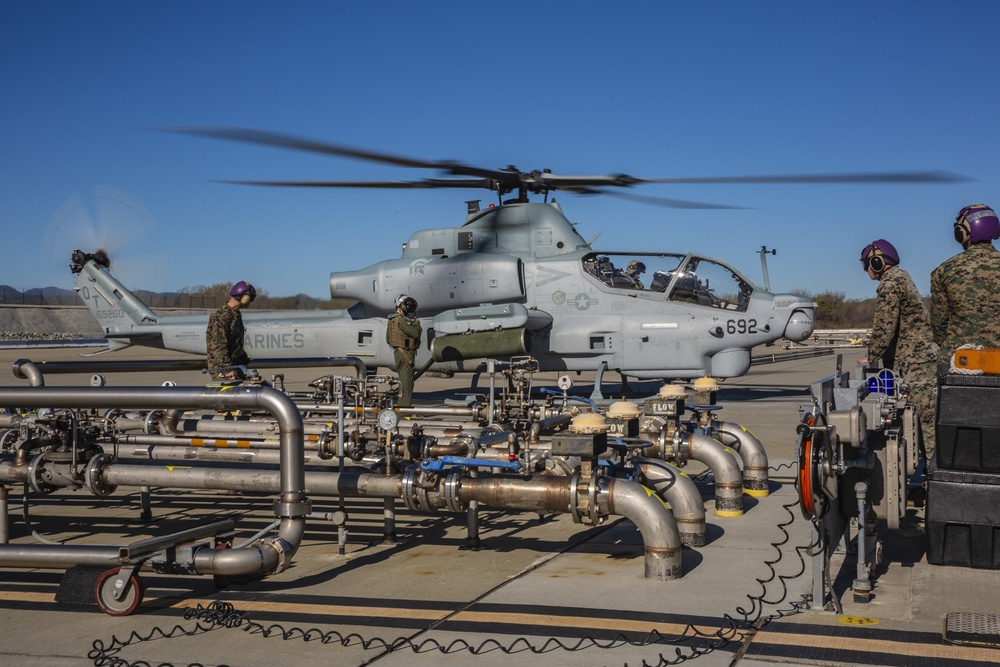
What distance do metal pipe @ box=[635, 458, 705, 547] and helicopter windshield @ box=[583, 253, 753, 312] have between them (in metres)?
9.03

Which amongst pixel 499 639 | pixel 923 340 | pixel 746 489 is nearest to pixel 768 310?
pixel 746 489

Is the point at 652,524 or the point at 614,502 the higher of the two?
the point at 614,502

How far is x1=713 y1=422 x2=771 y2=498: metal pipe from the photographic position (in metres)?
8.70

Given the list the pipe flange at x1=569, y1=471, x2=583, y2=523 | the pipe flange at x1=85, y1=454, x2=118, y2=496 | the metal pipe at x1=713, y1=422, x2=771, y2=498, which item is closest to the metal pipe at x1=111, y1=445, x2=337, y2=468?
the pipe flange at x1=85, y1=454, x2=118, y2=496

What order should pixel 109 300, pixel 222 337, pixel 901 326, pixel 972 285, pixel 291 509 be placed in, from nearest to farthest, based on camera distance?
pixel 291 509 < pixel 972 285 < pixel 901 326 < pixel 222 337 < pixel 109 300

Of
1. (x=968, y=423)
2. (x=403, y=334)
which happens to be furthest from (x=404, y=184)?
(x=968, y=423)

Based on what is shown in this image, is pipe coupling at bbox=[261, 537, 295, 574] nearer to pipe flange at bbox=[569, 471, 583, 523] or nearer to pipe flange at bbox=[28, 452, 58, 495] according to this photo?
pipe flange at bbox=[569, 471, 583, 523]

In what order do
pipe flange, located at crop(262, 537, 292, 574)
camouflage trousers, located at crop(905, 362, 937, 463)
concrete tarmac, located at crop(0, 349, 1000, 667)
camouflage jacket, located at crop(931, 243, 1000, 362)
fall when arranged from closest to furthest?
concrete tarmac, located at crop(0, 349, 1000, 667) < pipe flange, located at crop(262, 537, 292, 574) < camouflage jacket, located at crop(931, 243, 1000, 362) < camouflage trousers, located at crop(905, 362, 937, 463)

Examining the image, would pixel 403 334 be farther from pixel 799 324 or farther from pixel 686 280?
pixel 799 324

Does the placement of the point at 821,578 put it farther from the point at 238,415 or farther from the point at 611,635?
the point at 238,415

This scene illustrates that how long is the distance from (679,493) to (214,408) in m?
3.39

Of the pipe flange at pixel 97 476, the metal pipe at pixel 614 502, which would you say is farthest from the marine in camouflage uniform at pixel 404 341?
the metal pipe at pixel 614 502

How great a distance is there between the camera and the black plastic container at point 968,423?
5242 millimetres

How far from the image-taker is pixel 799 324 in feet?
48.8
